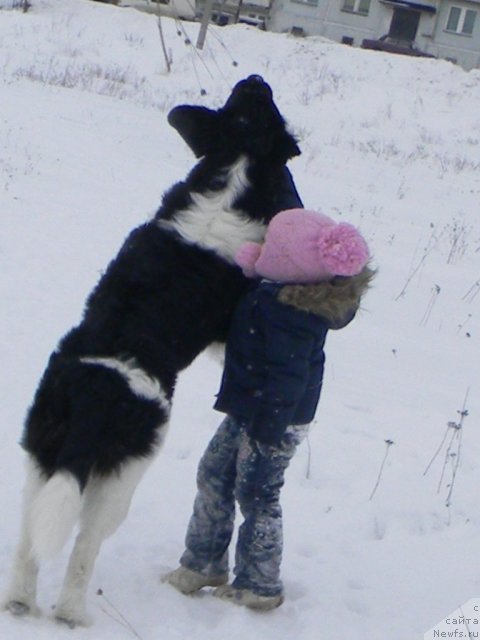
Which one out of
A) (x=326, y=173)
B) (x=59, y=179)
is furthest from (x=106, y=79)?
(x=59, y=179)

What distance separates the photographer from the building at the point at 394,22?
5247 centimetres

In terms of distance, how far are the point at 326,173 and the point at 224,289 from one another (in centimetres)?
1033

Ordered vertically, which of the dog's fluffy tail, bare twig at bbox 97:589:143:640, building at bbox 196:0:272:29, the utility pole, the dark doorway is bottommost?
bare twig at bbox 97:589:143:640

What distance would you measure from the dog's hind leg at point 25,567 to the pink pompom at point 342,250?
4.05ft

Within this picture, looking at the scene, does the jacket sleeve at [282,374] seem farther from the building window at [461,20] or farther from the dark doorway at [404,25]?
the dark doorway at [404,25]

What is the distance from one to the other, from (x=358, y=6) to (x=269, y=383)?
2074 inches

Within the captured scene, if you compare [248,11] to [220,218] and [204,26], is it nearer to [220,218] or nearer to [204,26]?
[204,26]

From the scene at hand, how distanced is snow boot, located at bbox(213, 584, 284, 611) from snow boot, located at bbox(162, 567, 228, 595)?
0.22 ft

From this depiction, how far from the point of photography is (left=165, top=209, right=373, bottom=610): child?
3.86 metres

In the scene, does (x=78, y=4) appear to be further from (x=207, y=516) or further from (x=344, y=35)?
(x=207, y=516)

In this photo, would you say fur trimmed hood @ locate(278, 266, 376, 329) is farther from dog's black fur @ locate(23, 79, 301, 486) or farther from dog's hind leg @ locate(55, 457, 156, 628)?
dog's hind leg @ locate(55, 457, 156, 628)

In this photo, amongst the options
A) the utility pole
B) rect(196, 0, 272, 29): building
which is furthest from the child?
rect(196, 0, 272, 29): building

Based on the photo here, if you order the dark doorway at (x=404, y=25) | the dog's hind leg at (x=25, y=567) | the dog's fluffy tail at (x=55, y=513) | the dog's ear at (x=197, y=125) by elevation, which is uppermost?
the dark doorway at (x=404, y=25)

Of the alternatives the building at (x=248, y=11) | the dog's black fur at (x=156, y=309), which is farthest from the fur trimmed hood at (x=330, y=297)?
the building at (x=248, y=11)
